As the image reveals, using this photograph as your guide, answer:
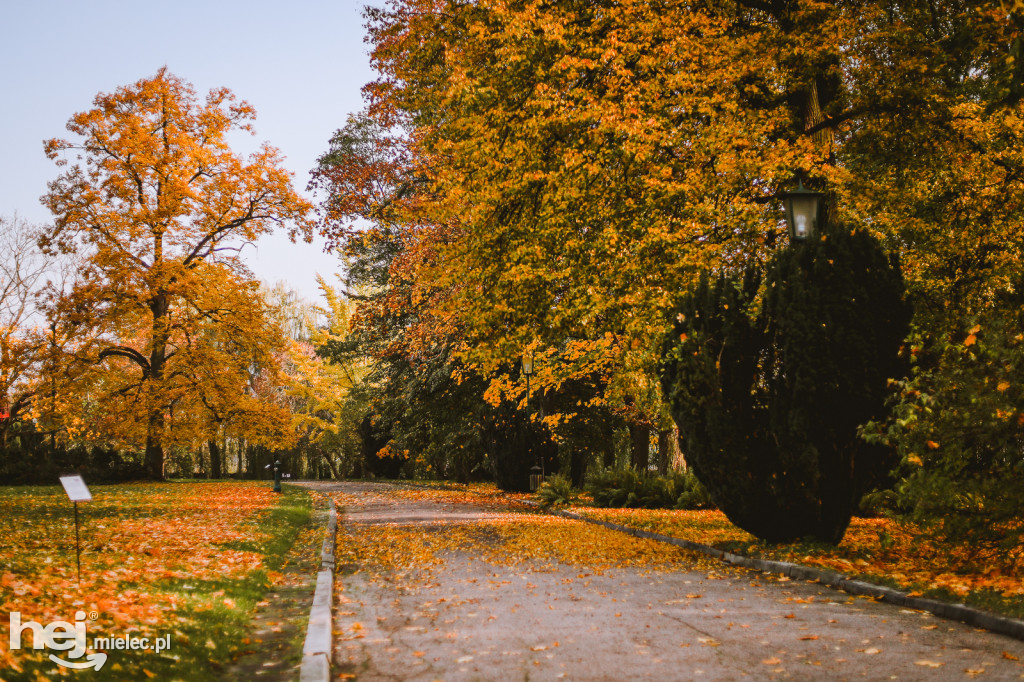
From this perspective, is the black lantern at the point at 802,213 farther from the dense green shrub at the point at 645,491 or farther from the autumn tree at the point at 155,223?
the autumn tree at the point at 155,223

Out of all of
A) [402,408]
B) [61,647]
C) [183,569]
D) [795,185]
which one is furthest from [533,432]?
[61,647]

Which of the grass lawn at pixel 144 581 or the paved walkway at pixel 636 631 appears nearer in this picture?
the grass lawn at pixel 144 581

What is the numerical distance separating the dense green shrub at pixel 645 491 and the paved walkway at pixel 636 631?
32.7 ft

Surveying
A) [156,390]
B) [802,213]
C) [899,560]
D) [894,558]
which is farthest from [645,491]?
[156,390]

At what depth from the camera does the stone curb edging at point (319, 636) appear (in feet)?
16.5

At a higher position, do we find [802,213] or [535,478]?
[802,213]

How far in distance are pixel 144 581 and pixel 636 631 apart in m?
4.68

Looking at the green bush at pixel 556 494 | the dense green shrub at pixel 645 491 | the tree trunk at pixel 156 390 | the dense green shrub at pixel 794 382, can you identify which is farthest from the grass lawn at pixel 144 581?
the tree trunk at pixel 156 390

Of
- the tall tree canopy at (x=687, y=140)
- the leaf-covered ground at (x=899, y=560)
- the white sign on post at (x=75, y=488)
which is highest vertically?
the tall tree canopy at (x=687, y=140)

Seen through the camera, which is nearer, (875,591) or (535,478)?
(875,591)

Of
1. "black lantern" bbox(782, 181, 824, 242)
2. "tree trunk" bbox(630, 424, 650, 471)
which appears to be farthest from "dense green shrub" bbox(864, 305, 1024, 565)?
"tree trunk" bbox(630, 424, 650, 471)

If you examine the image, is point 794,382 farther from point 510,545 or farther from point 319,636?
point 319,636

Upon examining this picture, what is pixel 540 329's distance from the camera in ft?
54.6

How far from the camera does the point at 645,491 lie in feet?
68.0
